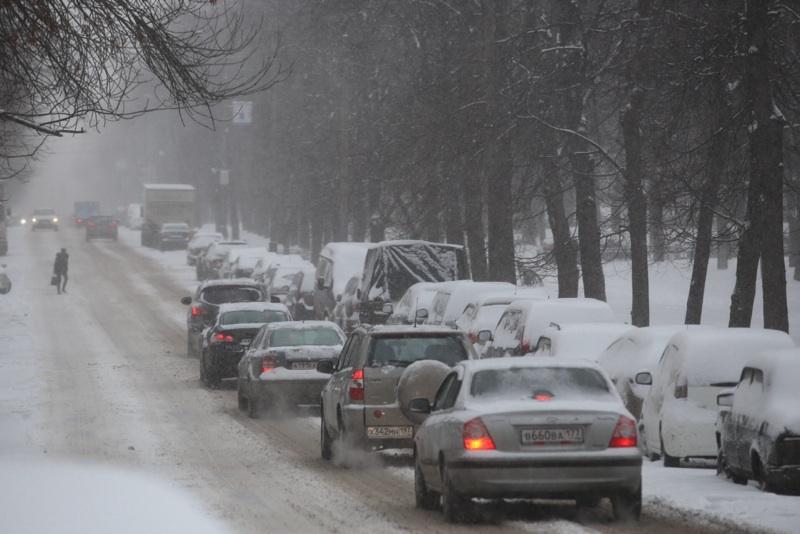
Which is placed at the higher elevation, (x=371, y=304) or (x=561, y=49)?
(x=561, y=49)

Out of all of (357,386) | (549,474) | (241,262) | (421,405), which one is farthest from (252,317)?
(241,262)

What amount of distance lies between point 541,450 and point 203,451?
7.22 metres

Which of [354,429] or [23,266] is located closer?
[354,429]

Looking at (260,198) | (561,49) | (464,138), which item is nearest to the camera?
(561,49)

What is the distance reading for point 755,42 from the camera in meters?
23.3

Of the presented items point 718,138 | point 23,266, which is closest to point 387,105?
point 718,138

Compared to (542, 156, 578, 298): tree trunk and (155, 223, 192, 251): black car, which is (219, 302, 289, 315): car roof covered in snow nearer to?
(542, 156, 578, 298): tree trunk

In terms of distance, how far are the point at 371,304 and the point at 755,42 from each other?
39.7ft

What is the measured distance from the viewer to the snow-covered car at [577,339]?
20391 mm

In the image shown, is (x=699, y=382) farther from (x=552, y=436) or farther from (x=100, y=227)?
(x=100, y=227)

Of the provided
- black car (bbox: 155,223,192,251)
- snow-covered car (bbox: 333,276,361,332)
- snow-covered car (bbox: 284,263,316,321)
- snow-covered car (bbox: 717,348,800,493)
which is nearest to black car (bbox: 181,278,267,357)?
snow-covered car (bbox: 333,276,361,332)

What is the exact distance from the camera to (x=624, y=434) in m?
11.7

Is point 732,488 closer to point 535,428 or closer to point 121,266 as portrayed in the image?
point 535,428

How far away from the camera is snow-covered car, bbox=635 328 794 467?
15.5m
